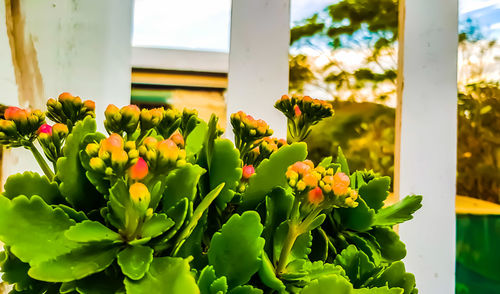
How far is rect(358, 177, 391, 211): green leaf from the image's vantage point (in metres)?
0.30

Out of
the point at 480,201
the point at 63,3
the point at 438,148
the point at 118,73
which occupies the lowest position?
the point at 480,201

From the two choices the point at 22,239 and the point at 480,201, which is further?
the point at 480,201

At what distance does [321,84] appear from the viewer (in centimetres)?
85

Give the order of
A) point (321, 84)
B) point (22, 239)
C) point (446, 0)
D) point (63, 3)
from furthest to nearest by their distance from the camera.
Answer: point (321, 84)
point (446, 0)
point (63, 3)
point (22, 239)

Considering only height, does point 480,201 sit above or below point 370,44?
below

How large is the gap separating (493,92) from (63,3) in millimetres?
985

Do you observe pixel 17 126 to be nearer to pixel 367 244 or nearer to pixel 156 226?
pixel 156 226

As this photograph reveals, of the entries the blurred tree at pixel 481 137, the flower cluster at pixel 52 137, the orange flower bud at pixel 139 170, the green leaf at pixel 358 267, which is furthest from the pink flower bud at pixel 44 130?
the blurred tree at pixel 481 137

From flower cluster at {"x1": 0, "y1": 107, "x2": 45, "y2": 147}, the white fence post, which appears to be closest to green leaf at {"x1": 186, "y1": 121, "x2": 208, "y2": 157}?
flower cluster at {"x1": 0, "y1": 107, "x2": 45, "y2": 147}

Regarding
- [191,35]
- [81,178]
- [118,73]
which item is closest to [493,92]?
[191,35]

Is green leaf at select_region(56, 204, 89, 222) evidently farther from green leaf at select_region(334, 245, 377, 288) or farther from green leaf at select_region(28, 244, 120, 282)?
green leaf at select_region(334, 245, 377, 288)

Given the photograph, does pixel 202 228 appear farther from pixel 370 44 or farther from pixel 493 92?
pixel 493 92

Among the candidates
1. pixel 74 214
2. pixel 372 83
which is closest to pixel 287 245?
pixel 74 214

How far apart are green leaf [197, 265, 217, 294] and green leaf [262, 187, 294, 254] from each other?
53 mm
